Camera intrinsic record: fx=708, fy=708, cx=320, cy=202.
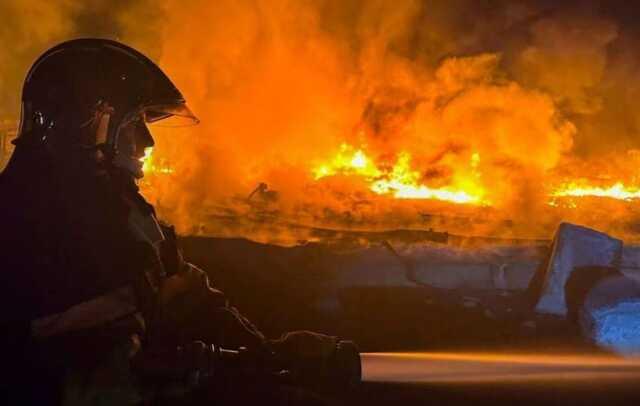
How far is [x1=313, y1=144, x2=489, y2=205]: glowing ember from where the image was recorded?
447 inches

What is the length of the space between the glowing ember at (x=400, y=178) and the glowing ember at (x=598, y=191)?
56.0 inches

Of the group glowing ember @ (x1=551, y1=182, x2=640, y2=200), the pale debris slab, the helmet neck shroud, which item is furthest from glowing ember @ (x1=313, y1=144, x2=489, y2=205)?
the helmet neck shroud

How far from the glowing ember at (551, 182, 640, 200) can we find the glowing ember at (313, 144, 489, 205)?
142 cm

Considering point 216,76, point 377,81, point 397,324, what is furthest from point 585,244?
point 216,76

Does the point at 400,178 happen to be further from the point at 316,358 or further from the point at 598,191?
the point at 316,358

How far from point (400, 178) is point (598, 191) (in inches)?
137

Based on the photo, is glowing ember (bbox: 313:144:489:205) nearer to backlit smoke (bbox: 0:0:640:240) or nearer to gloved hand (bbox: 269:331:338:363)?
backlit smoke (bbox: 0:0:640:240)

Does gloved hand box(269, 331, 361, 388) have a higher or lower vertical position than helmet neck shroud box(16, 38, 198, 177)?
lower

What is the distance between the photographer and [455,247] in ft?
28.5

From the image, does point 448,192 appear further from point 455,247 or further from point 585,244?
point 585,244

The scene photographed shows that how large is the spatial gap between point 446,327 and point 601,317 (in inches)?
56.3

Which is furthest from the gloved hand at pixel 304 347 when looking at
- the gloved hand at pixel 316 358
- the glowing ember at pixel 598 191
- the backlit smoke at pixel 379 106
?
the glowing ember at pixel 598 191

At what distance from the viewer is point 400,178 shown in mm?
11711

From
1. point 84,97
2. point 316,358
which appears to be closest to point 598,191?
point 316,358
